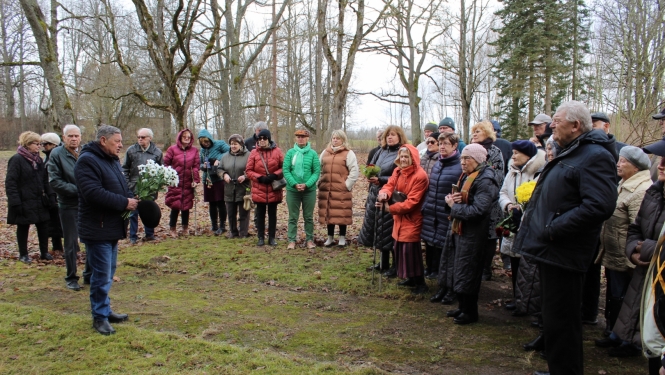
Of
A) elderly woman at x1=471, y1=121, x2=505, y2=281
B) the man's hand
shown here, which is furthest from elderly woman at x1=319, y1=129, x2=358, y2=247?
the man's hand

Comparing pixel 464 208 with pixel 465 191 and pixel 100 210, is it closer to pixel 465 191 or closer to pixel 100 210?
pixel 465 191

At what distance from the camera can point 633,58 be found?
16.4 meters

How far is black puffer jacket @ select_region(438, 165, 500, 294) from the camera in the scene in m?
4.72

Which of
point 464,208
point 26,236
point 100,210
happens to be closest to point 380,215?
point 464,208

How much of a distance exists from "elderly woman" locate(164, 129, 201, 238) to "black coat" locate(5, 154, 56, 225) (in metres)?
2.27

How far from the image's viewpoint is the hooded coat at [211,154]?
9.38 meters

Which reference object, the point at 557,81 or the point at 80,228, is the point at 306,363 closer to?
the point at 80,228

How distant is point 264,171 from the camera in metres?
8.36

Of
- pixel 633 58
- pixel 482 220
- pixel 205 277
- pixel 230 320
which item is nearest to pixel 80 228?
pixel 230 320

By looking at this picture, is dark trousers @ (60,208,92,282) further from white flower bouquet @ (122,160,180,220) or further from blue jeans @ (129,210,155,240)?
blue jeans @ (129,210,155,240)

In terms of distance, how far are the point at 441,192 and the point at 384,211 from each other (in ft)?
3.96

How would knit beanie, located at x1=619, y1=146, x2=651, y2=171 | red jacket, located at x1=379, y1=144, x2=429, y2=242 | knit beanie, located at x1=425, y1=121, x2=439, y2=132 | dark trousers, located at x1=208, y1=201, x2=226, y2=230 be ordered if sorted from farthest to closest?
dark trousers, located at x1=208, y1=201, x2=226, y2=230
knit beanie, located at x1=425, y1=121, x2=439, y2=132
red jacket, located at x1=379, y1=144, x2=429, y2=242
knit beanie, located at x1=619, y1=146, x2=651, y2=171

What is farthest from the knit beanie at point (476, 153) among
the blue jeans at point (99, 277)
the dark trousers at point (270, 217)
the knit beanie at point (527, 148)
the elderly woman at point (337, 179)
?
the dark trousers at point (270, 217)

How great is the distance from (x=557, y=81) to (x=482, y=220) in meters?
24.2
